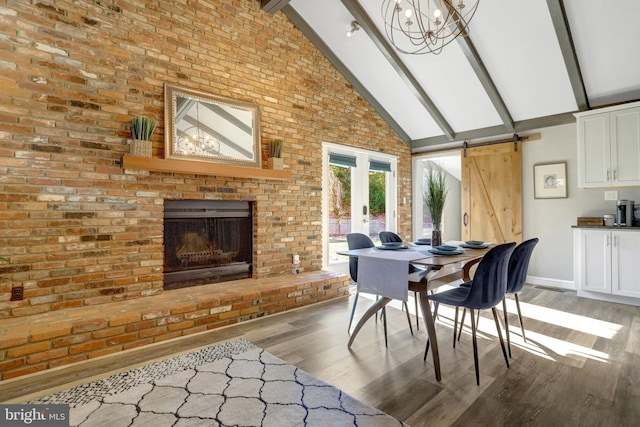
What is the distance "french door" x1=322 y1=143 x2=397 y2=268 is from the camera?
498 cm

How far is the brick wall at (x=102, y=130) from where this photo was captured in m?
2.60

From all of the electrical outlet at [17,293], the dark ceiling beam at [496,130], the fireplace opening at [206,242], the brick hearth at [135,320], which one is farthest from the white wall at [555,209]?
the electrical outlet at [17,293]

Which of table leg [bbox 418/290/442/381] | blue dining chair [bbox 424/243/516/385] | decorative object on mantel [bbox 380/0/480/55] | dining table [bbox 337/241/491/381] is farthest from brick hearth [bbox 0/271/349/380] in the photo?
decorative object on mantel [bbox 380/0/480/55]

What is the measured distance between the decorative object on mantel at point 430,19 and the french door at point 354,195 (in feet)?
5.69

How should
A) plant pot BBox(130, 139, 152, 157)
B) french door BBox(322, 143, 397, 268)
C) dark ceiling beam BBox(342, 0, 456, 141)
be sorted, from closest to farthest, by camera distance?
plant pot BBox(130, 139, 152, 157), dark ceiling beam BBox(342, 0, 456, 141), french door BBox(322, 143, 397, 268)

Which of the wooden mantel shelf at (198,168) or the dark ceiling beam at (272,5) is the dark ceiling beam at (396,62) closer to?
the dark ceiling beam at (272,5)

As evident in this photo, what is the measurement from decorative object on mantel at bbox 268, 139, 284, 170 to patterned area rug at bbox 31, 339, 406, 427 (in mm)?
2247

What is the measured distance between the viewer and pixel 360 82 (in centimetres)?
522

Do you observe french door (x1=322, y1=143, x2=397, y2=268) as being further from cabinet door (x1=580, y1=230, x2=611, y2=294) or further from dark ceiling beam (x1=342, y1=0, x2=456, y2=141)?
cabinet door (x1=580, y1=230, x2=611, y2=294)

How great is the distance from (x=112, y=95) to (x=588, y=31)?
478 centimetres

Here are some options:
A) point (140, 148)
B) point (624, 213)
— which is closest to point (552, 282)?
point (624, 213)

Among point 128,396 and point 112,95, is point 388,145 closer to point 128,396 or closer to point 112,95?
point 112,95

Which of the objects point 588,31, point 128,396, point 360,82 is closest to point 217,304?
point 128,396

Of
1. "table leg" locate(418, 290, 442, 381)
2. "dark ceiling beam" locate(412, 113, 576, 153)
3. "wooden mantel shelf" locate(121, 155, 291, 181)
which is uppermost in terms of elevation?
"dark ceiling beam" locate(412, 113, 576, 153)
